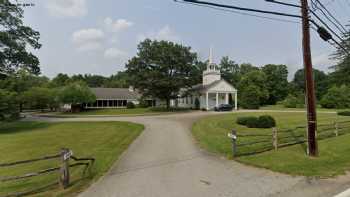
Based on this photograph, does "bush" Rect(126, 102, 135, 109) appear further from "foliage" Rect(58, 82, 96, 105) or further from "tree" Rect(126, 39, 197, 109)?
"tree" Rect(126, 39, 197, 109)

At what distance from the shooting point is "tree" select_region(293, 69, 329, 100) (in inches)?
2919

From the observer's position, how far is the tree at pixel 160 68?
3638 centimetres

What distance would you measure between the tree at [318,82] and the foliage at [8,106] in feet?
228

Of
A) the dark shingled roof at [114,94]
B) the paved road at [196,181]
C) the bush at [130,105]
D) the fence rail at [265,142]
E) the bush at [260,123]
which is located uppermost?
the dark shingled roof at [114,94]

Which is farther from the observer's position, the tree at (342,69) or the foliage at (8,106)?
the tree at (342,69)

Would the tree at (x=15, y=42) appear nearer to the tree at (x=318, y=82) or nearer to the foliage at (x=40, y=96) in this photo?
the foliage at (x=40, y=96)

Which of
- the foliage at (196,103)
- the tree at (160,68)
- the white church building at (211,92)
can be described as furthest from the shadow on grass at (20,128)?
the foliage at (196,103)

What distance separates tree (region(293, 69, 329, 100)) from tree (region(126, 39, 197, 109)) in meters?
45.6

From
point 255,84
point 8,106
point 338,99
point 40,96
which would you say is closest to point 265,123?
point 8,106

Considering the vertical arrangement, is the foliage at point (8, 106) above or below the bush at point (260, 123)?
above

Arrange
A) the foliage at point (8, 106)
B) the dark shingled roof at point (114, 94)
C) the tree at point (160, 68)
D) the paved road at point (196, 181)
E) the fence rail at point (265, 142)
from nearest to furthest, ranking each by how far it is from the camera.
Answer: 1. the paved road at point (196, 181)
2. the fence rail at point (265, 142)
3. the foliage at point (8, 106)
4. the tree at point (160, 68)
5. the dark shingled roof at point (114, 94)

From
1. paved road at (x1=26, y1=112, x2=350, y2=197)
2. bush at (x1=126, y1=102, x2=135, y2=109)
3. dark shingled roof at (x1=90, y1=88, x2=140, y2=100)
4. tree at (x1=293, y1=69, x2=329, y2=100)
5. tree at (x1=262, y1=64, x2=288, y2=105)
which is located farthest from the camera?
tree at (x1=293, y1=69, x2=329, y2=100)

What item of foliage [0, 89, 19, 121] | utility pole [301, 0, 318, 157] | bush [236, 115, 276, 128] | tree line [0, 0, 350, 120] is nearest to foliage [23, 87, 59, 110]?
tree line [0, 0, 350, 120]

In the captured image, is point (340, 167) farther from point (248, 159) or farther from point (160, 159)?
point (160, 159)
